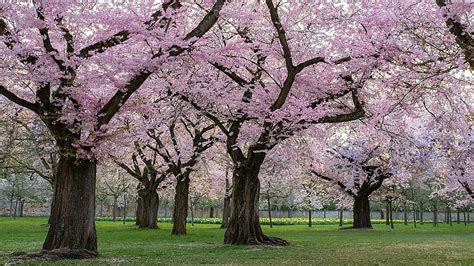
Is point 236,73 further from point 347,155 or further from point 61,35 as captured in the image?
point 347,155

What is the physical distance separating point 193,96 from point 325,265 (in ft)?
24.6

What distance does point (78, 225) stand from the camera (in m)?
11.3

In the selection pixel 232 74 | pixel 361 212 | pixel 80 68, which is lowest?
pixel 361 212

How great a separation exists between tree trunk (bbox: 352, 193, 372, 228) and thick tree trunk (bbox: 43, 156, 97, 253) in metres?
26.2

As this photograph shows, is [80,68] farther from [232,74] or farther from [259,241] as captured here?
[259,241]

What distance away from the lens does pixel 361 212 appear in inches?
1382

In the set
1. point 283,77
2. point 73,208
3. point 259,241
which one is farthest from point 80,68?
point 259,241

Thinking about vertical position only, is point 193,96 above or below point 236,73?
below

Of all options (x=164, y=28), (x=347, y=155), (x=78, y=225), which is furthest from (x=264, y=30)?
(x=347, y=155)

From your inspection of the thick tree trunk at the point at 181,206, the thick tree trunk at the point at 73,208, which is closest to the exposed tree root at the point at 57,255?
the thick tree trunk at the point at 73,208

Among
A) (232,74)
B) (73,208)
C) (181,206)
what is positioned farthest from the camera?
(181,206)

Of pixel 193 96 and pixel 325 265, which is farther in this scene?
pixel 193 96

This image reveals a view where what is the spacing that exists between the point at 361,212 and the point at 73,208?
27.1m

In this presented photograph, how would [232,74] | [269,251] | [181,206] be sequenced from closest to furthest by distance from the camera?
[269,251] → [232,74] → [181,206]
